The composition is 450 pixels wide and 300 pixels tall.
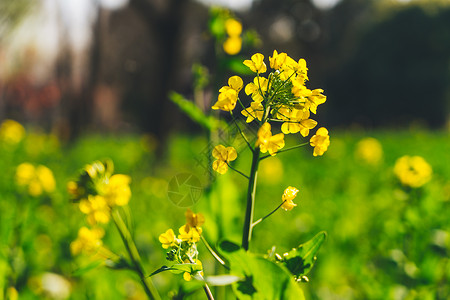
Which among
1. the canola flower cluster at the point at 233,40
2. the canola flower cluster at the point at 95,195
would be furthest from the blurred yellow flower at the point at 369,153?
the canola flower cluster at the point at 95,195

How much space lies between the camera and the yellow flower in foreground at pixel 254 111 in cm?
65

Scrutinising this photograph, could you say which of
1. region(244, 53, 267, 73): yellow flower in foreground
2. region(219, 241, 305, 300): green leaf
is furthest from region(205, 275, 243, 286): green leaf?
region(244, 53, 267, 73): yellow flower in foreground

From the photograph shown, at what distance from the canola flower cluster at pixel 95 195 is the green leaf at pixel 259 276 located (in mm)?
301

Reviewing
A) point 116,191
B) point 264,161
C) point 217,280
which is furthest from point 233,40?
point 264,161

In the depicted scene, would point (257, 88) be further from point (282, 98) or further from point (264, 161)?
point (264, 161)

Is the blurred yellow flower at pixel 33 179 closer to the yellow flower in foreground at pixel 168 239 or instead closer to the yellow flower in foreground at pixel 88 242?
the yellow flower in foreground at pixel 88 242

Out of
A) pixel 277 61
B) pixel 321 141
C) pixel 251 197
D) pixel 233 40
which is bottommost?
pixel 251 197

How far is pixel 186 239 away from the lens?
664 millimetres

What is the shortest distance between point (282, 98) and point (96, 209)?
18.5 inches

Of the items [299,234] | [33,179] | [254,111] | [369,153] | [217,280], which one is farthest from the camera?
[369,153]

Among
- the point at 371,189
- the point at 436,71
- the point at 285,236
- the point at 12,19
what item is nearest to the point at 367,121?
the point at 436,71

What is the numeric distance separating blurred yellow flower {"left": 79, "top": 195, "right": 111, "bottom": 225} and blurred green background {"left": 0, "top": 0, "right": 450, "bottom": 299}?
0.09 m

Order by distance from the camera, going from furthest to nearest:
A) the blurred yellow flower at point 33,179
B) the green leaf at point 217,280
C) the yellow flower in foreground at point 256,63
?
1. the blurred yellow flower at point 33,179
2. the yellow flower in foreground at point 256,63
3. the green leaf at point 217,280

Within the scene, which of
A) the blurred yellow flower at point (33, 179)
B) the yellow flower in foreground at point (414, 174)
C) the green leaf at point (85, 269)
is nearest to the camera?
the green leaf at point (85, 269)
